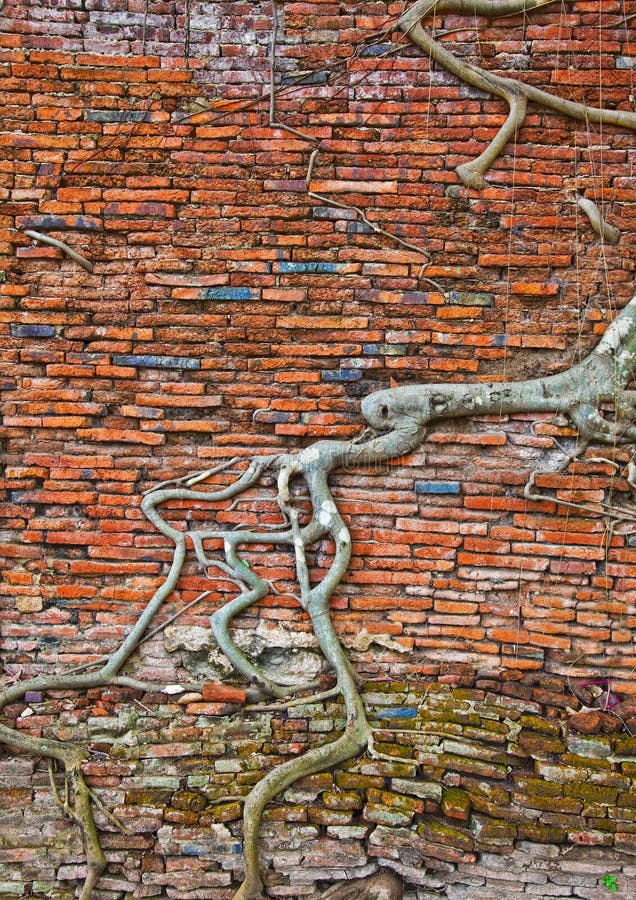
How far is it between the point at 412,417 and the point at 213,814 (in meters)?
1.95

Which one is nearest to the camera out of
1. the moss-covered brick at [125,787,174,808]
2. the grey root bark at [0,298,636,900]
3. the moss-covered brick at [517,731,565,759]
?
the moss-covered brick at [125,787,174,808]

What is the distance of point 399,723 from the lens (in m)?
2.77

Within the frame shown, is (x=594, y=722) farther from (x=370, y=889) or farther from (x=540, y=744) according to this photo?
(x=370, y=889)

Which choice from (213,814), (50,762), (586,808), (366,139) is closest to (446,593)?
(586,808)

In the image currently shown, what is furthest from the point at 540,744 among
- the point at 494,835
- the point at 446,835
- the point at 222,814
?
the point at 222,814

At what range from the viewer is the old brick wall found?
2.94 m

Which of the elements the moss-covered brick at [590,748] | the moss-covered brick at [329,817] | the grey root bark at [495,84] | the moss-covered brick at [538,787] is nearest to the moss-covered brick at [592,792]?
the moss-covered brick at [538,787]

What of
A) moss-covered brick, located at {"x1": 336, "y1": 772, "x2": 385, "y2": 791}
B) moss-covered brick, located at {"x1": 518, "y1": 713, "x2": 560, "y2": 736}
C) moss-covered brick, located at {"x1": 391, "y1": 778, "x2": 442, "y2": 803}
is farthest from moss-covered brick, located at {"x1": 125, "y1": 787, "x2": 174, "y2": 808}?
moss-covered brick, located at {"x1": 518, "y1": 713, "x2": 560, "y2": 736}

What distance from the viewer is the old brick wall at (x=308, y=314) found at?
9.64 feet

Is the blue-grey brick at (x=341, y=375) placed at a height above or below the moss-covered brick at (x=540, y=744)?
above

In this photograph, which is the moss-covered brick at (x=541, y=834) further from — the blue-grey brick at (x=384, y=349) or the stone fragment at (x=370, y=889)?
the blue-grey brick at (x=384, y=349)

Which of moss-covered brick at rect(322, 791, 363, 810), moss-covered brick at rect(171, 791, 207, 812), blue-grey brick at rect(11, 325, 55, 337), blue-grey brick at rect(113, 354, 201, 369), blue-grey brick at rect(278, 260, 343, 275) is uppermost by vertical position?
blue-grey brick at rect(278, 260, 343, 275)

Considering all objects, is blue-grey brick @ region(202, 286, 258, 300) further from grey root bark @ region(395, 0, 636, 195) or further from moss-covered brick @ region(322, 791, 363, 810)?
moss-covered brick @ region(322, 791, 363, 810)

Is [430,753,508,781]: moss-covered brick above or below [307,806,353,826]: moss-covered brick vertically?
above
